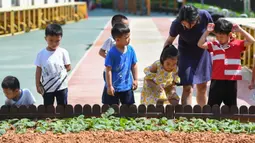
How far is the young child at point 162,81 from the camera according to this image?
7.11 meters

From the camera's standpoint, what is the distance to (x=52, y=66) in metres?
7.10

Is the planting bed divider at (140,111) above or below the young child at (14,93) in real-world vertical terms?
below

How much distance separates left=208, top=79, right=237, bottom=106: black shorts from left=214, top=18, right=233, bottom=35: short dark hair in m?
0.59

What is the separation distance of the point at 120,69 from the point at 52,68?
0.79 meters

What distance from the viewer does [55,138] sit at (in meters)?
5.98

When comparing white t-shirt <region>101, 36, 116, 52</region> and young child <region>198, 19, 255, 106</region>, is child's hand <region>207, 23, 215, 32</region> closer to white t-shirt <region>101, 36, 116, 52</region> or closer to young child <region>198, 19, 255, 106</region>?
young child <region>198, 19, 255, 106</region>

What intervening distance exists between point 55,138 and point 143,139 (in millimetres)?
854

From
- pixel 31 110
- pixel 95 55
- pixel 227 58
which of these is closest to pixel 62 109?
pixel 31 110

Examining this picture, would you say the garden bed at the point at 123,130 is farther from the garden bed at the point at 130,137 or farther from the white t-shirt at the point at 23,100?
the white t-shirt at the point at 23,100

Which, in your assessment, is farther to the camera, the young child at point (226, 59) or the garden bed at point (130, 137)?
the young child at point (226, 59)

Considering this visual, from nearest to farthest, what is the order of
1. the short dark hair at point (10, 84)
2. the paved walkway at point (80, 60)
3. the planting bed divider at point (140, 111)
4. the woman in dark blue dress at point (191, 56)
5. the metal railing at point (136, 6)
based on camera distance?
the planting bed divider at point (140, 111) < the short dark hair at point (10, 84) < the woman in dark blue dress at point (191, 56) < the paved walkway at point (80, 60) < the metal railing at point (136, 6)

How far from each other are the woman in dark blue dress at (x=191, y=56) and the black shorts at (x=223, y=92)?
341 millimetres

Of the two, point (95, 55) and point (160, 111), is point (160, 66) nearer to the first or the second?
point (160, 111)

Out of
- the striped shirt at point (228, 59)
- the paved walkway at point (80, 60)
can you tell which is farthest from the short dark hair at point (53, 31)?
the paved walkway at point (80, 60)
